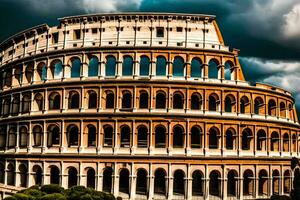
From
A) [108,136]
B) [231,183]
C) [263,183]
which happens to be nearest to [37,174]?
[108,136]

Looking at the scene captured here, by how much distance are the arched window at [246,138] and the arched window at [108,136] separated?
12.9m

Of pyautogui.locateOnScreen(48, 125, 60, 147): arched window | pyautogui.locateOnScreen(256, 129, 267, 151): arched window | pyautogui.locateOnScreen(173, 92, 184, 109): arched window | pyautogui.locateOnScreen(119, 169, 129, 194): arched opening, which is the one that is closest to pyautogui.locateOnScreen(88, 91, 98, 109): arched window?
pyautogui.locateOnScreen(48, 125, 60, 147): arched window

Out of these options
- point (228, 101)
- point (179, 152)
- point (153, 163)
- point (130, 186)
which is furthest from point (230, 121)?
point (130, 186)

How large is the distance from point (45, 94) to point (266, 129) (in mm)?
22441

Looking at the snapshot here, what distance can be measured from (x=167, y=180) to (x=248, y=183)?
8.72 meters

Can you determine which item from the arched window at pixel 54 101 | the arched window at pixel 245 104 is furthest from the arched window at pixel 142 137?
the arched window at pixel 245 104

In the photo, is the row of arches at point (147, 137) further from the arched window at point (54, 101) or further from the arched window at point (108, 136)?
the arched window at point (54, 101)

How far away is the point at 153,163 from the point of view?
3073cm

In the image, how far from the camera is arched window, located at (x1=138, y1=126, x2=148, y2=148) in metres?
31.9

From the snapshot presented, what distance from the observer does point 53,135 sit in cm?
3419

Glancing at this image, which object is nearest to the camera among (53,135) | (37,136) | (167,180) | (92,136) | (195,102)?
(167,180)

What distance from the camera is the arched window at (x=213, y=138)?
3222 centimetres

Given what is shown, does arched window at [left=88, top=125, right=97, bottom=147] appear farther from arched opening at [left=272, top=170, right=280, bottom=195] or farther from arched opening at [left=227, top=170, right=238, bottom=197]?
arched opening at [left=272, top=170, right=280, bottom=195]

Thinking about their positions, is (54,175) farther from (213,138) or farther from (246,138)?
(246,138)
